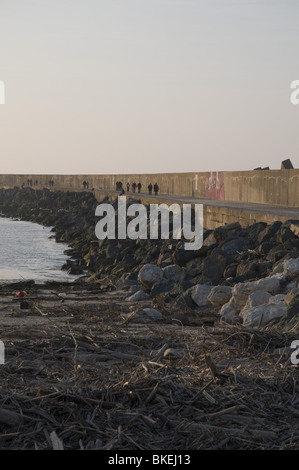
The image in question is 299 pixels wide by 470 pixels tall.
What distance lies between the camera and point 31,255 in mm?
26609

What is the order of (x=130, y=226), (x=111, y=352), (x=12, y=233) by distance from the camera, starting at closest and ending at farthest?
(x=111, y=352) → (x=130, y=226) → (x=12, y=233)

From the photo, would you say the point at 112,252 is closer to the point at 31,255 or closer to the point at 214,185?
the point at 31,255

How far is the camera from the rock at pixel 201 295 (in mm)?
11141

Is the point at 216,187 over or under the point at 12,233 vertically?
over

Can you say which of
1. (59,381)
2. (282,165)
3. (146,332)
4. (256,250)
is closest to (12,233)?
(282,165)

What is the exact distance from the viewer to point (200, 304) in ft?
36.6

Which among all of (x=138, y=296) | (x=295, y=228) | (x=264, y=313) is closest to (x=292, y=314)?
(x=264, y=313)

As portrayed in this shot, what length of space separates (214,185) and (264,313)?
26.1m

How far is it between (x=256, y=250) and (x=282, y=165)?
16.6 m

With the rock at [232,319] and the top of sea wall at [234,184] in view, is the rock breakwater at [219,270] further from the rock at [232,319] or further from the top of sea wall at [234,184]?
the top of sea wall at [234,184]

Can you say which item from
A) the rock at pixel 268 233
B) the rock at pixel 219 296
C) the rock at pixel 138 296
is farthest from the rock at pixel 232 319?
the rock at pixel 268 233

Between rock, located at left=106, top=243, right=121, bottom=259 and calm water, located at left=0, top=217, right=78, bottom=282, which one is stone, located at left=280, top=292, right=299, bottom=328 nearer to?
calm water, located at left=0, top=217, right=78, bottom=282
